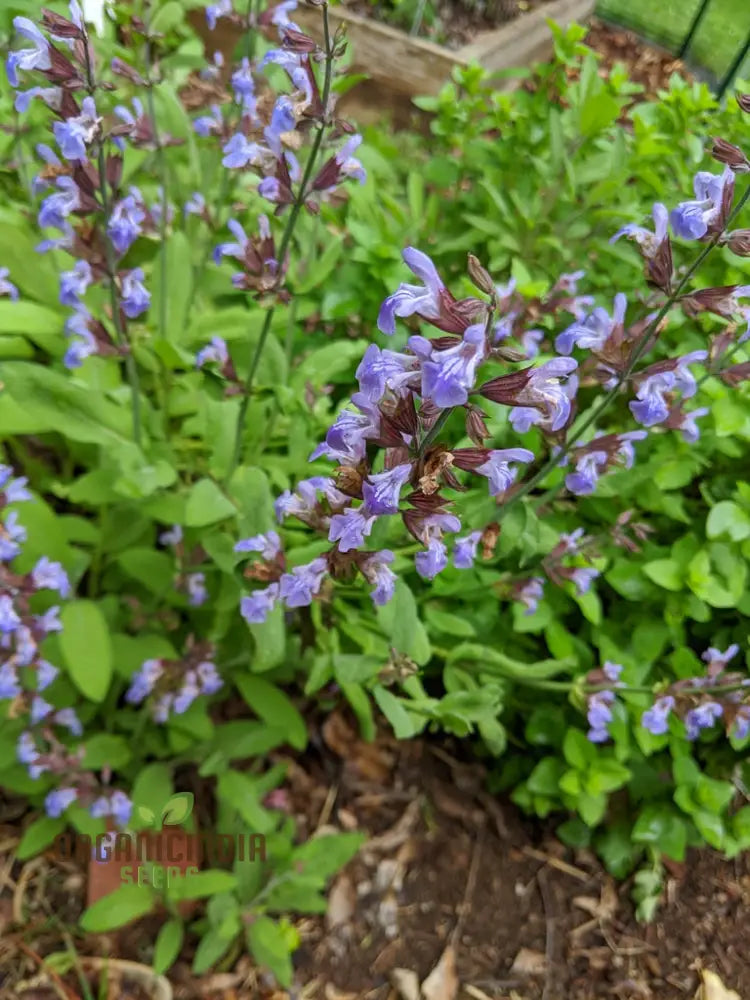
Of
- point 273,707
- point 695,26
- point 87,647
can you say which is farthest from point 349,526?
point 695,26

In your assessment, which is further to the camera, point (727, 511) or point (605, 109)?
point (605, 109)

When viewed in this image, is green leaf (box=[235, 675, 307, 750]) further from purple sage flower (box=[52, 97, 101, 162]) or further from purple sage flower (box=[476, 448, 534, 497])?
purple sage flower (box=[52, 97, 101, 162])

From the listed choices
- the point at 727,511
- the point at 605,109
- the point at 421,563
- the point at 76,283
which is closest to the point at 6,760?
the point at 76,283

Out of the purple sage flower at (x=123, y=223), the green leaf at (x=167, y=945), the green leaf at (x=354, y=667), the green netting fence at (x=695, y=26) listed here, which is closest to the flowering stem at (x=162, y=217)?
the purple sage flower at (x=123, y=223)

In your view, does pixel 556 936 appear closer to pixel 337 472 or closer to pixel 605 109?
pixel 337 472

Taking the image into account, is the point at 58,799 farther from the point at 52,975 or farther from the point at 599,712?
the point at 599,712

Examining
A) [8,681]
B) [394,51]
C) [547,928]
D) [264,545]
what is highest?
[394,51]
